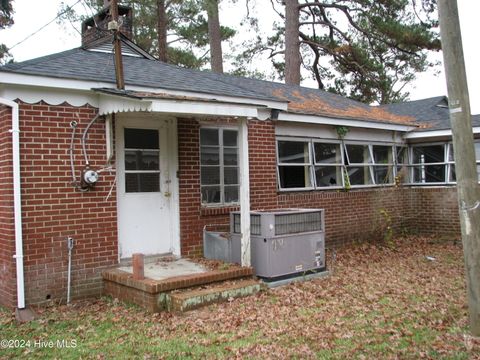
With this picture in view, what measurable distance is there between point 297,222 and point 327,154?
151 inches

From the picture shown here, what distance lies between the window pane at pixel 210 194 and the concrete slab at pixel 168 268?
117 centimetres

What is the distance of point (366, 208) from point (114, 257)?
681 cm

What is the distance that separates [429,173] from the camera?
1380 centimetres

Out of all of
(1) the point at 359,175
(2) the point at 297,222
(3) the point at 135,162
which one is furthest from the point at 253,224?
(1) the point at 359,175

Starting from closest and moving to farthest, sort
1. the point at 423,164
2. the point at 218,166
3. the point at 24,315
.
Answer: the point at 24,315, the point at 218,166, the point at 423,164

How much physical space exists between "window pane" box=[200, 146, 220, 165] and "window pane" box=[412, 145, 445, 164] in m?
7.27

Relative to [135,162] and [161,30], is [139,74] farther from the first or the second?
[161,30]

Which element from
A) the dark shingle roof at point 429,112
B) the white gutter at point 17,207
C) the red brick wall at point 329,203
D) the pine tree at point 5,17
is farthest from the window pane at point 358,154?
the pine tree at point 5,17

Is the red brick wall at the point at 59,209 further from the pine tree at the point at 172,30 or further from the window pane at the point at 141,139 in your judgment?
the pine tree at the point at 172,30

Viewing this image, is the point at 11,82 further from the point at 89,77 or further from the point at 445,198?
the point at 445,198

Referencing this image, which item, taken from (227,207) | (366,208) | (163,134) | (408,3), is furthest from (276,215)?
(408,3)

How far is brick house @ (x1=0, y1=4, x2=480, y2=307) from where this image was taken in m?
6.89

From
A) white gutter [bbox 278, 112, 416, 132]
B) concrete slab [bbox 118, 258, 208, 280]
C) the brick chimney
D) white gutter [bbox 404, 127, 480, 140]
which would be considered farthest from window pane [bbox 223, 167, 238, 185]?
white gutter [bbox 404, 127, 480, 140]

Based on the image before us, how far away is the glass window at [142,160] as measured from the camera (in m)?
7.99
